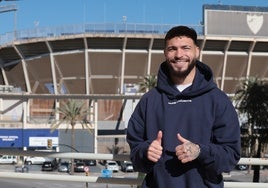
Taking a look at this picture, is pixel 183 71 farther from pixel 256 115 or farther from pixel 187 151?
pixel 256 115

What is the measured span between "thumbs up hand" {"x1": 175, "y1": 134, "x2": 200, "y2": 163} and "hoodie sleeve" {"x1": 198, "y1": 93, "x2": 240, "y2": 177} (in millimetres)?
31

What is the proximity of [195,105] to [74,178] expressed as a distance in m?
1.56

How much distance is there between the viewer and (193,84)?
2875mm

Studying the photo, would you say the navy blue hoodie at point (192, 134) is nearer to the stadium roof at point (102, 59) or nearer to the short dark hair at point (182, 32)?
the short dark hair at point (182, 32)

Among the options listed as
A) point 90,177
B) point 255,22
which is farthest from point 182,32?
point 255,22

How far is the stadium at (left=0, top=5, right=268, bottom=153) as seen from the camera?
7331 centimetres

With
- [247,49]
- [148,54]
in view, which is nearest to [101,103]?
[148,54]

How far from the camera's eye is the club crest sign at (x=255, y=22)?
80375mm

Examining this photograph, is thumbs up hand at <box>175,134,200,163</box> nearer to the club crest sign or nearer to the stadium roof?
the stadium roof

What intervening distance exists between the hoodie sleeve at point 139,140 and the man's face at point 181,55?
0.88 feet

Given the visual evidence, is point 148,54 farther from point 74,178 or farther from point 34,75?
point 74,178

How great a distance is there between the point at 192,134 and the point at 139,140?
1.09ft

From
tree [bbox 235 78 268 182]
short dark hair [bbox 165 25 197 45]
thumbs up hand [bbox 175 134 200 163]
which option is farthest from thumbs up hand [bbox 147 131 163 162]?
tree [bbox 235 78 268 182]

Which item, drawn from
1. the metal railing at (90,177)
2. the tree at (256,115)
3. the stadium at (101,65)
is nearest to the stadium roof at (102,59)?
the stadium at (101,65)
